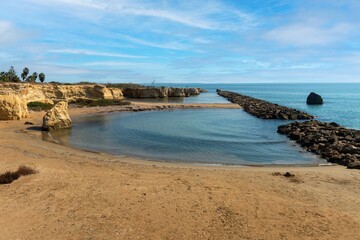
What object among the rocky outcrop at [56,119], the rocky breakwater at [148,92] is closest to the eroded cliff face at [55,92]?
the rocky outcrop at [56,119]

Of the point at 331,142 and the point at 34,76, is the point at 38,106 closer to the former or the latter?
the point at 331,142

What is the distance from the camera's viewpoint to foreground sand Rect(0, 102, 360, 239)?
9.52 metres

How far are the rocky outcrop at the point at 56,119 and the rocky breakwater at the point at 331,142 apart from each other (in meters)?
23.5

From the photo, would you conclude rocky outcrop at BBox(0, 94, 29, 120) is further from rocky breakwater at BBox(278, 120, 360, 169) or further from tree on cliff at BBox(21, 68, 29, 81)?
tree on cliff at BBox(21, 68, 29, 81)

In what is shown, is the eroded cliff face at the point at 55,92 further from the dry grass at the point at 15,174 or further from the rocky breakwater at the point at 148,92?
the dry grass at the point at 15,174

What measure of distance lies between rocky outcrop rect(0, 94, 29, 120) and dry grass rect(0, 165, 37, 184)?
22.7 meters

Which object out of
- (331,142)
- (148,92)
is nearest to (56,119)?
(331,142)

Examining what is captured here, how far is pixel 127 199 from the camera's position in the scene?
11.8m

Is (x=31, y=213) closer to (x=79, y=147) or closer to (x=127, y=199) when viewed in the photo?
(x=127, y=199)

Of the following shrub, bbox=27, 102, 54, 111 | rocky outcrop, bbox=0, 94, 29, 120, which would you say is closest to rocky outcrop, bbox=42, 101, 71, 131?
rocky outcrop, bbox=0, 94, 29, 120

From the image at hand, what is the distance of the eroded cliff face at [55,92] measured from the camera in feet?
150

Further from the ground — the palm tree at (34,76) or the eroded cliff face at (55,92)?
the palm tree at (34,76)

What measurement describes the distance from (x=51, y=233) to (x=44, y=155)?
38.6 feet

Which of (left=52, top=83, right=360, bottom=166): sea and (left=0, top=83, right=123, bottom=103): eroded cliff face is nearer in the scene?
(left=52, top=83, right=360, bottom=166): sea
